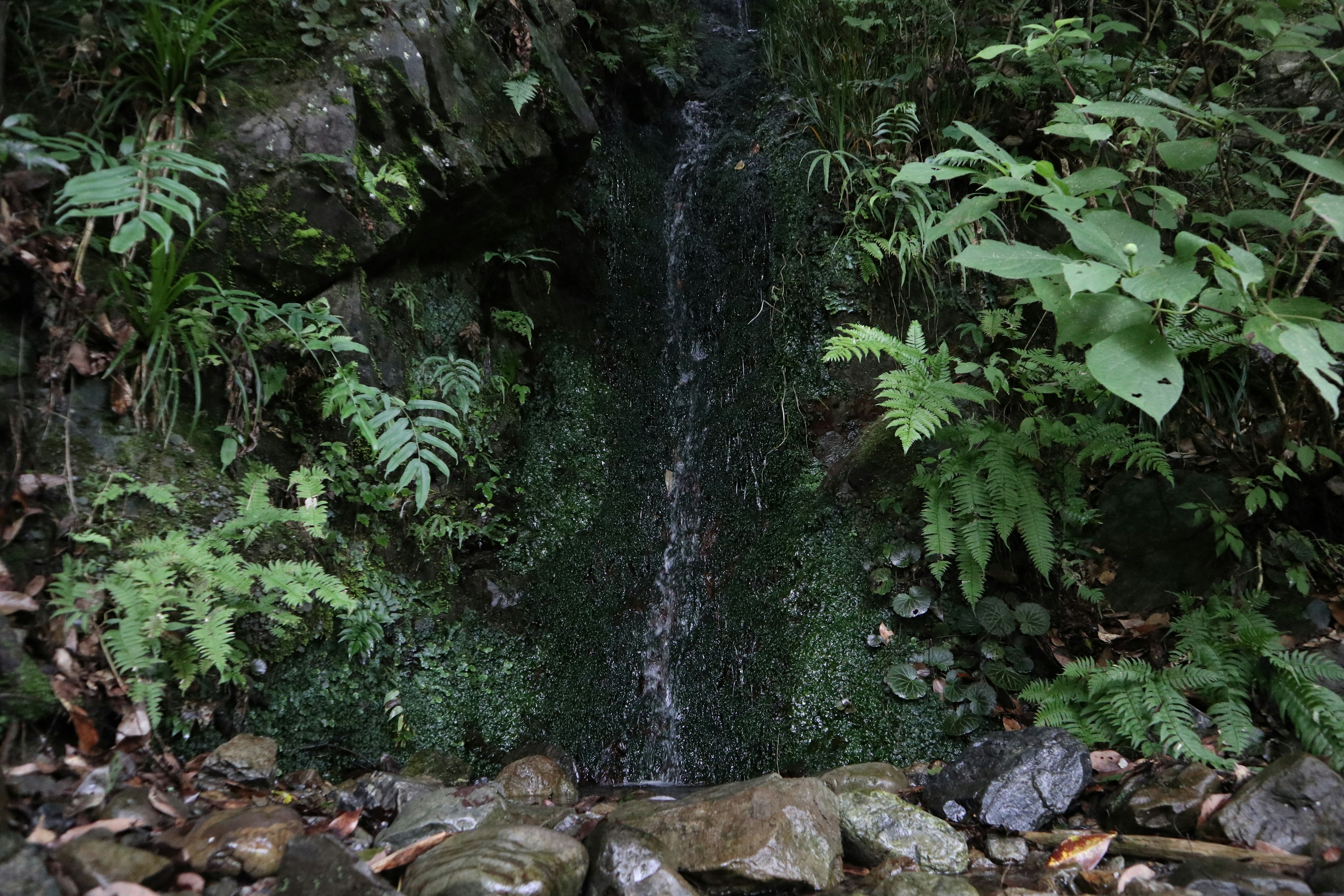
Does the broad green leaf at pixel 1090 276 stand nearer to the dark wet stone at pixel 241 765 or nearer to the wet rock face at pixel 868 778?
the wet rock face at pixel 868 778

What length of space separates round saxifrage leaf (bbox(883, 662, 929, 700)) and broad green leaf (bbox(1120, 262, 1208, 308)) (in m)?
2.15

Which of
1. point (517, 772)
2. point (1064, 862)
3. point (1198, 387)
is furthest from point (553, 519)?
point (1198, 387)

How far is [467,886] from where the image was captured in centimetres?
206

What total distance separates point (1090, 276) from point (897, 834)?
2.09 meters

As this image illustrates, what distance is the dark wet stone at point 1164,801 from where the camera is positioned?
244 centimetres

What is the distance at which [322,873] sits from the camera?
203 centimetres

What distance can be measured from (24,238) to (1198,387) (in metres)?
5.24

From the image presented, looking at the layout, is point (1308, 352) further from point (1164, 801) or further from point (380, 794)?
point (380, 794)

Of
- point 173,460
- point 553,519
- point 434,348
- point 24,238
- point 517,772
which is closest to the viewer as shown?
point 24,238

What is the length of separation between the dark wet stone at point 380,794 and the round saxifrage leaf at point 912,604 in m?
2.41

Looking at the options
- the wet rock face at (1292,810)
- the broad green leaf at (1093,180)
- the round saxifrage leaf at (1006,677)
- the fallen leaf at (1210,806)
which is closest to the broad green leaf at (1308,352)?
the broad green leaf at (1093,180)

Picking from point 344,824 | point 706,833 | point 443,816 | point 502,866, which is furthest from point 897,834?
point 344,824

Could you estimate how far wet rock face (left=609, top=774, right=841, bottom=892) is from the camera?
2404mm

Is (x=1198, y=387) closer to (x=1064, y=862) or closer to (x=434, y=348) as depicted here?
(x=1064, y=862)
